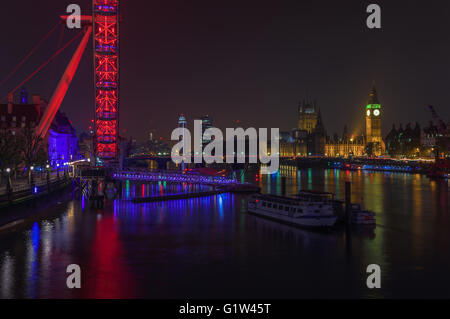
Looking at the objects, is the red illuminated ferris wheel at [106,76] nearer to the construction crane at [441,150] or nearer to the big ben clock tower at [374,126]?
the construction crane at [441,150]

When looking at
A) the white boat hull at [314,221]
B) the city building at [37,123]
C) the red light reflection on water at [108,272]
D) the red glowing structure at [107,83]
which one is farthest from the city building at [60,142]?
the white boat hull at [314,221]

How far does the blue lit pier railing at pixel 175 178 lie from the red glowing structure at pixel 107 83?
4194 mm

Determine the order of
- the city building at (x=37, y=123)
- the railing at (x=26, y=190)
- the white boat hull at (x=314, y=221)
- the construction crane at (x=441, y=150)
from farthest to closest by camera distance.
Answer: the construction crane at (x=441, y=150), the city building at (x=37, y=123), the white boat hull at (x=314, y=221), the railing at (x=26, y=190)

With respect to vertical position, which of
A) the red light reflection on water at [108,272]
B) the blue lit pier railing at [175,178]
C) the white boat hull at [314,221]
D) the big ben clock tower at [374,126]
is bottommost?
the red light reflection on water at [108,272]

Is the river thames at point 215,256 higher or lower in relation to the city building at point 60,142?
lower

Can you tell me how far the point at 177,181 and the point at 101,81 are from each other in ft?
50.5

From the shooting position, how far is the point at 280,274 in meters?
21.7

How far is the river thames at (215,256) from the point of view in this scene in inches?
771

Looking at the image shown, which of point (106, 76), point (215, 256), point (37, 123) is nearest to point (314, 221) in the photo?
point (215, 256)

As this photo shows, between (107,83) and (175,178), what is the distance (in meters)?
14.8

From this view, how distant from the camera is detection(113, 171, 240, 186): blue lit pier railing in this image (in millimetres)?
60375

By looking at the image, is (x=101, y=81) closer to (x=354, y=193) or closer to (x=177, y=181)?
(x=177, y=181)
